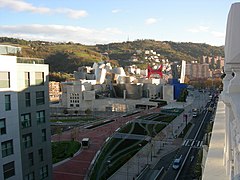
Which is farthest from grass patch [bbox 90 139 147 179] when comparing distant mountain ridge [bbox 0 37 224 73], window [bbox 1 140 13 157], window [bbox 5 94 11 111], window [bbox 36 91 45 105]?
distant mountain ridge [bbox 0 37 224 73]

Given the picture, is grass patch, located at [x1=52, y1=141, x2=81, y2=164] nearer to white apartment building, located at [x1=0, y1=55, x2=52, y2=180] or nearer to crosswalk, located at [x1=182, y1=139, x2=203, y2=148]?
white apartment building, located at [x1=0, y1=55, x2=52, y2=180]

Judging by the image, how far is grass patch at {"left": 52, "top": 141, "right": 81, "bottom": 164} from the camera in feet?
70.3

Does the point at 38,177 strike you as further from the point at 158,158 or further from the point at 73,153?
the point at 158,158

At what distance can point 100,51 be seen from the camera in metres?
156

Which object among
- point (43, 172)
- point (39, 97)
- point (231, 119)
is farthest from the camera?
point (43, 172)

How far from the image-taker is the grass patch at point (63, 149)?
21.4m

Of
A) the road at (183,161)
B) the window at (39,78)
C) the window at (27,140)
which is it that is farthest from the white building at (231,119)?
the road at (183,161)

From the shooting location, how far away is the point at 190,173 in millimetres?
18891

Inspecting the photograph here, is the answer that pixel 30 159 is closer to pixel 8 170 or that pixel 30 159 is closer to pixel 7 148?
pixel 8 170

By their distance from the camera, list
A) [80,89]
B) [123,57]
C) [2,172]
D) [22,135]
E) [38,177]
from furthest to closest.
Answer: [123,57] → [80,89] → [38,177] → [22,135] → [2,172]

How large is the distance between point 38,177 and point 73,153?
38.1 ft

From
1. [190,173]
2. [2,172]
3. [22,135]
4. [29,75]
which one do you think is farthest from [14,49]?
[190,173]

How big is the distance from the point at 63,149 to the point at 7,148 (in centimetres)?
1460

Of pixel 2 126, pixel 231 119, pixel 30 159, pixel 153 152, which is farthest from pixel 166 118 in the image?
pixel 231 119
